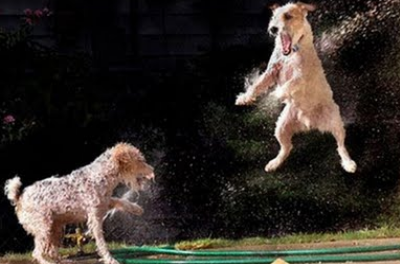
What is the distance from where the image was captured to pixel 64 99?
7.94 metres

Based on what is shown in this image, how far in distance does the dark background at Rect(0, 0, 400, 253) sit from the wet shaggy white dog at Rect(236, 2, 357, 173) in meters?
2.09

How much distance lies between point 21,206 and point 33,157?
97.9 inches

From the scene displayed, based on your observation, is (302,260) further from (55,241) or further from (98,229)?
(55,241)

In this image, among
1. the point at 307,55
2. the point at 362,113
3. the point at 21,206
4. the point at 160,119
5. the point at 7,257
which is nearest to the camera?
the point at 307,55

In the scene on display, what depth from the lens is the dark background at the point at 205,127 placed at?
748 centimetres

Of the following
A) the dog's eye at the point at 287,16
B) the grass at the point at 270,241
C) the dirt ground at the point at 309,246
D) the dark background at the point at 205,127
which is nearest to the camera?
the dog's eye at the point at 287,16

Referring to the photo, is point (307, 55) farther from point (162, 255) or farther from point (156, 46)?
point (156, 46)

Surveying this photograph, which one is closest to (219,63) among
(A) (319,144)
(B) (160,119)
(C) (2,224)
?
(B) (160,119)

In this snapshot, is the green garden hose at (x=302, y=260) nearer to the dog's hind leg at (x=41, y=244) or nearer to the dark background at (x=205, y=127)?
the dog's hind leg at (x=41, y=244)

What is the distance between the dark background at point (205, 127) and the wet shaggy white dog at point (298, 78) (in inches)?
82.5

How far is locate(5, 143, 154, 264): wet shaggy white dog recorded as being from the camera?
5.32 m

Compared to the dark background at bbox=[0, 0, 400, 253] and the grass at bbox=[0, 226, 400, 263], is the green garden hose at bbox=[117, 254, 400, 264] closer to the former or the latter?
the grass at bbox=[0, 226, 400, 263]

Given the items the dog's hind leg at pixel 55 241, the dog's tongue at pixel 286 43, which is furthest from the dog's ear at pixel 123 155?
the dog's tongue at pixel 286 43

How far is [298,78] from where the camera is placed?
4.85 metres
